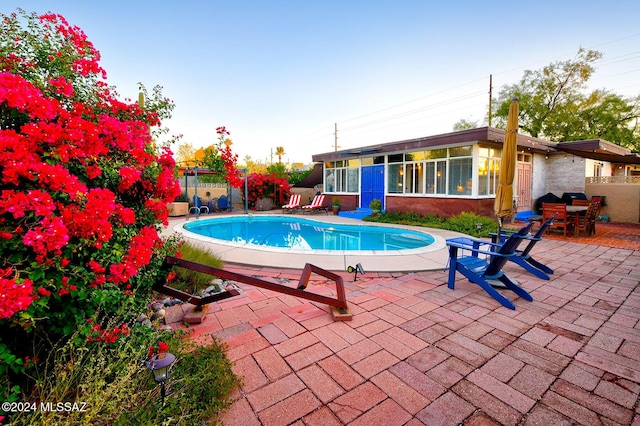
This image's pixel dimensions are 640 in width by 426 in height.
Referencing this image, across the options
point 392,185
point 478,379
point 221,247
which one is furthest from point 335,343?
point 392,185

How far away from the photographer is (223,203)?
1543 centimetres

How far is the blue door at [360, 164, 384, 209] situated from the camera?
502 inches

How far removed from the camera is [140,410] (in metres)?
1.38

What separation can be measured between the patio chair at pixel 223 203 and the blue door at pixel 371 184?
7432 millimetres

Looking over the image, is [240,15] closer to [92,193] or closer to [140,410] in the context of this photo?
[92,193]

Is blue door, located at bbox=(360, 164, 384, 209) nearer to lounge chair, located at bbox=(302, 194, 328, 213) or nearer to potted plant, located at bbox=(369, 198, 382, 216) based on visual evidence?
potted plant, located at bbox=(369, 198, 382, 216)

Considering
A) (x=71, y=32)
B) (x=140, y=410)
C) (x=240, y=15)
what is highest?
(x=240, y=15)

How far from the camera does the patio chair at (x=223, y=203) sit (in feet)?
50.3

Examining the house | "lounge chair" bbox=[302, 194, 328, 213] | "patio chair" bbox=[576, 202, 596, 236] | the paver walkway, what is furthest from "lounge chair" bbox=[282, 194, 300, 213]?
the paver walkway

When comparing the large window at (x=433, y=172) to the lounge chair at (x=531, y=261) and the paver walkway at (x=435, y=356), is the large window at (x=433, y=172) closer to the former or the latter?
the lounge chair at (x=531, y=261)

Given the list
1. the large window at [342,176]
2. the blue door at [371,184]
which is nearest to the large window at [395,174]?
the blue door at [371,184]

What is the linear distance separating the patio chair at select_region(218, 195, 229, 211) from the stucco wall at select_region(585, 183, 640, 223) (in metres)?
16.8

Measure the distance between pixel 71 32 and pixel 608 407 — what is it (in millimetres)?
4862

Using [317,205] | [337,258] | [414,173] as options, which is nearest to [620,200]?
[414,173]
